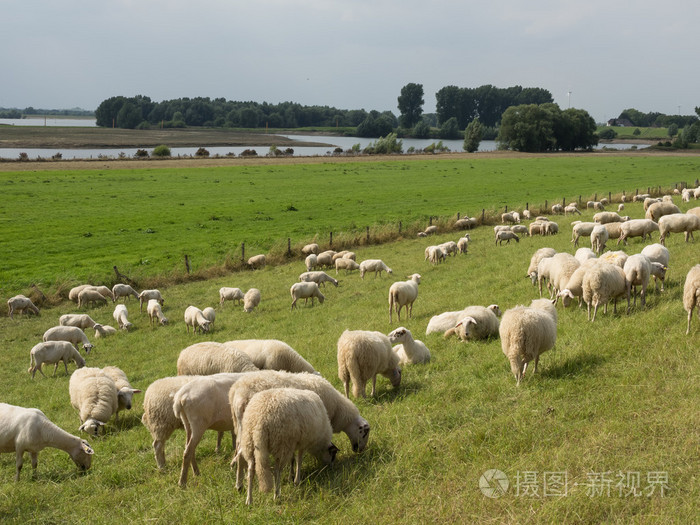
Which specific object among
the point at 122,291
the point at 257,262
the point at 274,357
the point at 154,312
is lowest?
the point at 154,312

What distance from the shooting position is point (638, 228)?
77.3ft

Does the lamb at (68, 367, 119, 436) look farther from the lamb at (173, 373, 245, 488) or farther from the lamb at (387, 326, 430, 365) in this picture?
the lamb at (387, 326, 430, 365)

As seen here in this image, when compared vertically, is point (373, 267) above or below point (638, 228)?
below

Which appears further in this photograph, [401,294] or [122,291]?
[122,291]

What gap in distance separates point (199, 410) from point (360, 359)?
326cm

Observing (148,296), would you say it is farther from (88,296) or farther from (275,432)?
(275,432)

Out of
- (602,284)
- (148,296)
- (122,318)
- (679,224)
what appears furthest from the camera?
(148,296)

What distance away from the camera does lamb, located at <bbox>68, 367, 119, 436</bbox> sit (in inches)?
430

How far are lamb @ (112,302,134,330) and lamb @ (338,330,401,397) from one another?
1383 cm

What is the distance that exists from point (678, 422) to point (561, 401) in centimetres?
164

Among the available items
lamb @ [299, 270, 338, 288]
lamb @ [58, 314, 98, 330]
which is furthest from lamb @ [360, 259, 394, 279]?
lamb @ [58, 314, 98, 330]

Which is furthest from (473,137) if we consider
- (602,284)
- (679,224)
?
(602,284)

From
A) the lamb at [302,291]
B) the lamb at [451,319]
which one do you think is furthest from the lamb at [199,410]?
the lamb at [302,291]

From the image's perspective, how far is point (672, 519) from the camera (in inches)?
228
